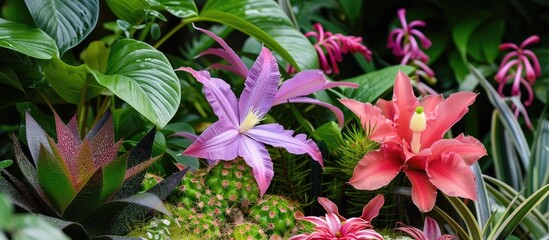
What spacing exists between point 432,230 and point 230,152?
362 mm

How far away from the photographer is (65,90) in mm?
1341

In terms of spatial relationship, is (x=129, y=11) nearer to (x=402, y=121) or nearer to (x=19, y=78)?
(x=19, y=78)

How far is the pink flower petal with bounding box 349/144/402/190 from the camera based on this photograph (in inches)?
46.6

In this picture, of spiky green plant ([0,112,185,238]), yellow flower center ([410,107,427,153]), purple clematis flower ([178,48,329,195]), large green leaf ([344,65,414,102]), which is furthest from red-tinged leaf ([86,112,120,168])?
large green leaf ([344,65,414,102])

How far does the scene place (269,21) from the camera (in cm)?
157

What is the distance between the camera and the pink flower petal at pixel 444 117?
123 centimetres

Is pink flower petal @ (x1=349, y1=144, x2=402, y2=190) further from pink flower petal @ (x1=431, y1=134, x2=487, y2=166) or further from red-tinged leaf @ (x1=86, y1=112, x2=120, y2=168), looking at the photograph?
red-tinged leaf @ (x1=86, y1=112, x2=120, y2=168)

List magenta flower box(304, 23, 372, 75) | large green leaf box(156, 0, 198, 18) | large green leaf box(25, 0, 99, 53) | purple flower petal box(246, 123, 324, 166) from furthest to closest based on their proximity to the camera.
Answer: magenta flower box(304, 23, 372, 75), large green leaf box(156, 0, 198, 18), large green leaf box(25, 0, 99, 53), purple flower petal box(246, 123, 324, 166)

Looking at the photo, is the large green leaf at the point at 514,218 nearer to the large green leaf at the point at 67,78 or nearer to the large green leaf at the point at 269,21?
the large green leaf at the point at 269,21

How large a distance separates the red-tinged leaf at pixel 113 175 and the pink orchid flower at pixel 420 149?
14.8 inches

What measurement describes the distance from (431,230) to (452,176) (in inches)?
4.0

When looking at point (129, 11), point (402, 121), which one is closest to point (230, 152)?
point (402, 121)

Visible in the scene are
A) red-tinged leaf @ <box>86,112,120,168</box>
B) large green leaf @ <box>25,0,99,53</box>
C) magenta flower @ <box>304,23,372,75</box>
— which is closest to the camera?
red-tinged leaf @ <box>86,112,120,168</box>

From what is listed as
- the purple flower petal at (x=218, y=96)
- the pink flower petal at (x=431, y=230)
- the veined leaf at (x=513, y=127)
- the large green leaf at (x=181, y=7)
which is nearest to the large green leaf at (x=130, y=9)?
the large green leaf at (x=181, y=7)
